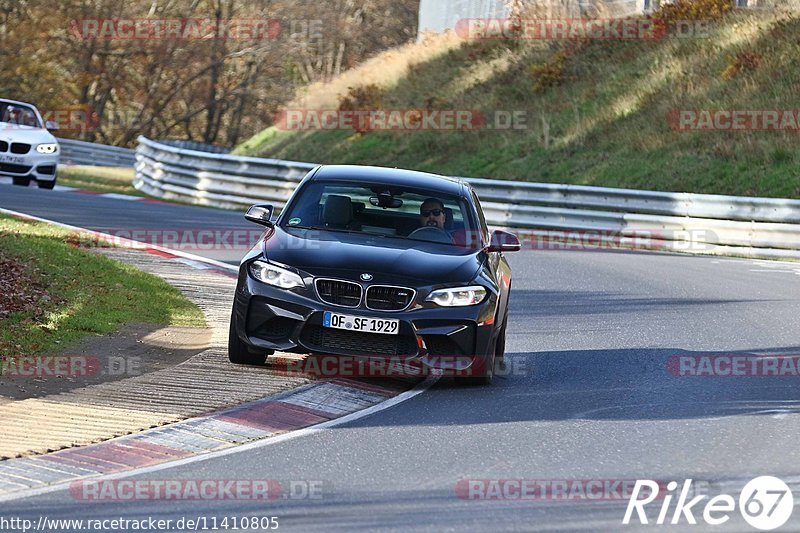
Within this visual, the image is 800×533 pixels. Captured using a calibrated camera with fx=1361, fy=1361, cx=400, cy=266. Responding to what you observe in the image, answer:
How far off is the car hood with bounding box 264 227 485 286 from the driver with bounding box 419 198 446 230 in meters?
0.33

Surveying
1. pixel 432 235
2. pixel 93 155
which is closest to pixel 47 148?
pixel 93 155

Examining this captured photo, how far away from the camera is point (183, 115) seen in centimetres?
6088

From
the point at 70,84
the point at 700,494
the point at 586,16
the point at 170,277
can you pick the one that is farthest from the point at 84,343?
the point at 70,84

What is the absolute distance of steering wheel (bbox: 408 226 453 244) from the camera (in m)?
10.7

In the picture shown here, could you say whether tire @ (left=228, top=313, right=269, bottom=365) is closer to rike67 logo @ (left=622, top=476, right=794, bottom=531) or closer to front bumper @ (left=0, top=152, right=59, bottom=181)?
rike67 logo @ (left=622, top=476, right=794, bottom=531)

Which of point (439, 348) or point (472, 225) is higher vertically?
point (472, 225)

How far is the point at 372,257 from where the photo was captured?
9.91 metres

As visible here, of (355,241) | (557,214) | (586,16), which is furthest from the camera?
(586,16)

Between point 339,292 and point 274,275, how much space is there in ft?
1.67

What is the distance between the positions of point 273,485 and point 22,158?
21.9 m

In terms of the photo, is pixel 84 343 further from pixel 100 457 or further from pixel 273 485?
pixel 273 485

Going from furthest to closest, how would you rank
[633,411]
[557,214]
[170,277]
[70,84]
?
[70,84], [557,214], [170,277], [633,411]

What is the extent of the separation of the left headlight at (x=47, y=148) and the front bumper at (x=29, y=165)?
0.06 metres

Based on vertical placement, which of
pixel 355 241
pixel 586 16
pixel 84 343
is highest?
pixel 586 16
